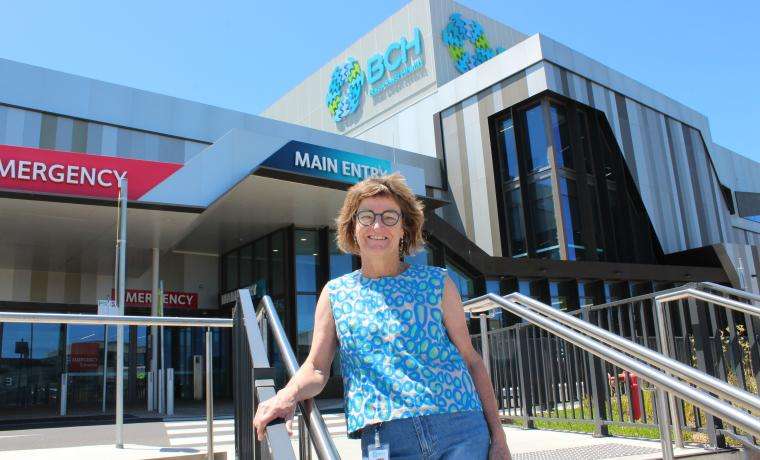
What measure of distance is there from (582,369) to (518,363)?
78cm

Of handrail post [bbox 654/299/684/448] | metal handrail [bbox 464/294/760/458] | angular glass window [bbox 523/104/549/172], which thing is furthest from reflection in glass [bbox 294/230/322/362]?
metal handrail [bbox 464/294/760/458]

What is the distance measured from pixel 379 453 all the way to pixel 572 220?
21510mm

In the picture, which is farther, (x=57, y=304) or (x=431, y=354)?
(x=57, y=304)

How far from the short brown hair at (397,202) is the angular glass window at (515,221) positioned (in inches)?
821

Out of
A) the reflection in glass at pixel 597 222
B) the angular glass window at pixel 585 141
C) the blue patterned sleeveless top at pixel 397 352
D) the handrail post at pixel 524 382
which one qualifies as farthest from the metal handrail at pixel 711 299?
the angular glass window at pixel 585 141

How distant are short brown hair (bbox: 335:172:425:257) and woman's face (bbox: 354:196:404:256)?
3 centimetres

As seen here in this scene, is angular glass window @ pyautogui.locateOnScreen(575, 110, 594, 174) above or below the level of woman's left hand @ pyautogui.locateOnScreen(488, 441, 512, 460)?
above

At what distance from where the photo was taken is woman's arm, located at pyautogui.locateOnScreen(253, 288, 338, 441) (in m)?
1.84

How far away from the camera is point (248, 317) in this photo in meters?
2.87

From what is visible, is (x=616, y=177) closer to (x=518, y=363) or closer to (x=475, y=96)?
(x=475, y=96)

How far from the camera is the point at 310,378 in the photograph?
6.36ft

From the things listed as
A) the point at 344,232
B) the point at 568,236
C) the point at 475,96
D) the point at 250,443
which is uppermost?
the point at 475,96

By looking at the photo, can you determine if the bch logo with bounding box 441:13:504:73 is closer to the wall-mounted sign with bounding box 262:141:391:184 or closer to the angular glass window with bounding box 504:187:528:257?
the angular glass window with bounding box 504:187:528:257

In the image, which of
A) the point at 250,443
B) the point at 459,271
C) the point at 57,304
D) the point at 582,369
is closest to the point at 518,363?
the point at 582,369
